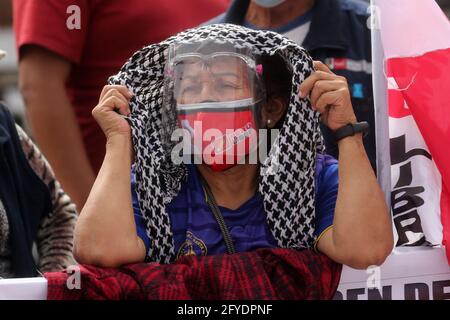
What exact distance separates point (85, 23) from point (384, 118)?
4.75 feet

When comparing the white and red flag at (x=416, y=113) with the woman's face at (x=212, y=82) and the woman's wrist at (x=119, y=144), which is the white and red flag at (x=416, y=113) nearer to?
the woman's face at (x=212, y=82)

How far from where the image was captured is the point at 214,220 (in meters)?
2.87

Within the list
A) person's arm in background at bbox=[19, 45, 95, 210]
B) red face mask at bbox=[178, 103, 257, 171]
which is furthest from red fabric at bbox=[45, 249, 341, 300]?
person's arm in background at bbox=[19, 45, 95, 210]

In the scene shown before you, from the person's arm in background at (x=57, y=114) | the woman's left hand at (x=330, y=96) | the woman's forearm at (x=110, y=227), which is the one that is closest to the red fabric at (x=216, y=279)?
the woman's forearm at (x=110, y=227)

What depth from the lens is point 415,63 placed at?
3.00 m

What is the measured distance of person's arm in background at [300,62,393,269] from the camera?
2.75 metres

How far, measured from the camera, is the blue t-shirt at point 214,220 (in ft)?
9.29

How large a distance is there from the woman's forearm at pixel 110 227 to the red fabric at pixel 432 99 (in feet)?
2.91

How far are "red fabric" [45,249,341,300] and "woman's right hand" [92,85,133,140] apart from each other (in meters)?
0.41

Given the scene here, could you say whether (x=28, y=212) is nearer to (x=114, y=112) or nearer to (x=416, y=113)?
(x=114, y=112)

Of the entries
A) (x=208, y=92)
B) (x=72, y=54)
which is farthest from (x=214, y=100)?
(x=72, y=54)

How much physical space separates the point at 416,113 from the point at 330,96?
31cm

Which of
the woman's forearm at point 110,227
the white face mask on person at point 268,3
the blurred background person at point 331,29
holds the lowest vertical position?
the woman's forearm at point 110,227
